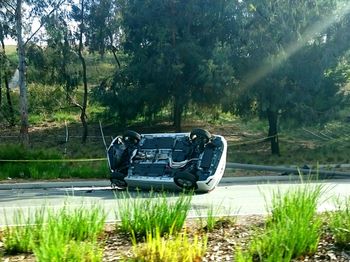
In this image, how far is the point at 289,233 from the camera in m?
4.69

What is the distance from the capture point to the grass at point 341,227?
5.08 metres

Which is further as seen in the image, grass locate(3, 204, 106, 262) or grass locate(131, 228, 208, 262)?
grass locate(131, 228, 208, 262)

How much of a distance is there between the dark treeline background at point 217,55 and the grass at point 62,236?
772 inches

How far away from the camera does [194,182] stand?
1069 cm

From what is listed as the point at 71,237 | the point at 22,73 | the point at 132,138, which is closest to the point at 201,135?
the point at 132,138

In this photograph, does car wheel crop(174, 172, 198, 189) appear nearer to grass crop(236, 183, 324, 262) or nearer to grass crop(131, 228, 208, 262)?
grass crop(236, 183, 324, 262)

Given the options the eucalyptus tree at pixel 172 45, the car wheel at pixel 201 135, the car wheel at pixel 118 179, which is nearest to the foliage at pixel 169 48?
the eucalyptus tree at pixel 172 45

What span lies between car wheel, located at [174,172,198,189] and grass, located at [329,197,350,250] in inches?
204

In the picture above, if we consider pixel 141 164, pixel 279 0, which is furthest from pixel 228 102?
pixel 141 164

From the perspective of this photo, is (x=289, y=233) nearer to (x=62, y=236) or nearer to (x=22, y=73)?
(x=62, y=236)

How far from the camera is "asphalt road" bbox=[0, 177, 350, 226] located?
26.9 ft

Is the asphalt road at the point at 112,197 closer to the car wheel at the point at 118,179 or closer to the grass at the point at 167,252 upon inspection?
the car wheel at the point at 118,179

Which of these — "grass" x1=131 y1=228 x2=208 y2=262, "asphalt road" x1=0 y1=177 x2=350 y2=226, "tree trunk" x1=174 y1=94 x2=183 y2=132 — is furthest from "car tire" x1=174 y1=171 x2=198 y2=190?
"tree trunk" x1=174 y1=94 x2=183 y2=132

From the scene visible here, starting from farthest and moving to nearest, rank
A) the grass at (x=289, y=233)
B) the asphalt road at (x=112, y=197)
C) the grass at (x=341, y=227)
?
1. the asphalt road at (x=112, y=197)
2. the grass at (x=341, y=227)
3. the grass at (x=289, y=233)
